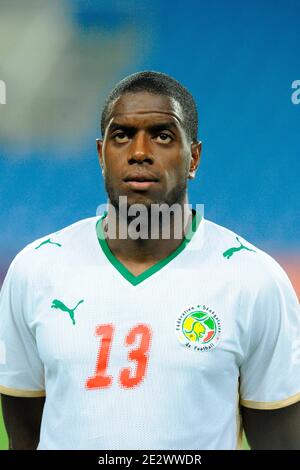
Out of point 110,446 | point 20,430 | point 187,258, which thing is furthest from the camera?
point 20,430

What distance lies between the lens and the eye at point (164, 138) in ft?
8.73

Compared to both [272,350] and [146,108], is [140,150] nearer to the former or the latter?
[146,108]

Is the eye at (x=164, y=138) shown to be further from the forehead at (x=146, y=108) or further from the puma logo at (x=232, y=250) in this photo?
the puma logo at (x=232, y=250)

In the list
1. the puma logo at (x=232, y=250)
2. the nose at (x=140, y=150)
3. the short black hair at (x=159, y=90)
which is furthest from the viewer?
the puma logo at (x=232, y=250)

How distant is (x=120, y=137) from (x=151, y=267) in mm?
519

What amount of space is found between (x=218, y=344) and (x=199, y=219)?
0.55 metres

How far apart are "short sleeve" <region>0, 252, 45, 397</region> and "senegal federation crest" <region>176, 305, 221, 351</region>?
0.61 meters

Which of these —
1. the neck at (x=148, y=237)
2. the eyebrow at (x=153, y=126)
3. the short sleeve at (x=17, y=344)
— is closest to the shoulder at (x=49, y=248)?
the short sleeve at (x=17, y=344)

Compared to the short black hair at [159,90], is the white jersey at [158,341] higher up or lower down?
lower down

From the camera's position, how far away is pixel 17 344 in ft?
9.53

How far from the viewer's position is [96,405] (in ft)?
8.60

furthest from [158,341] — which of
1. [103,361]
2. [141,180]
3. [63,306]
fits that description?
[141,180]
